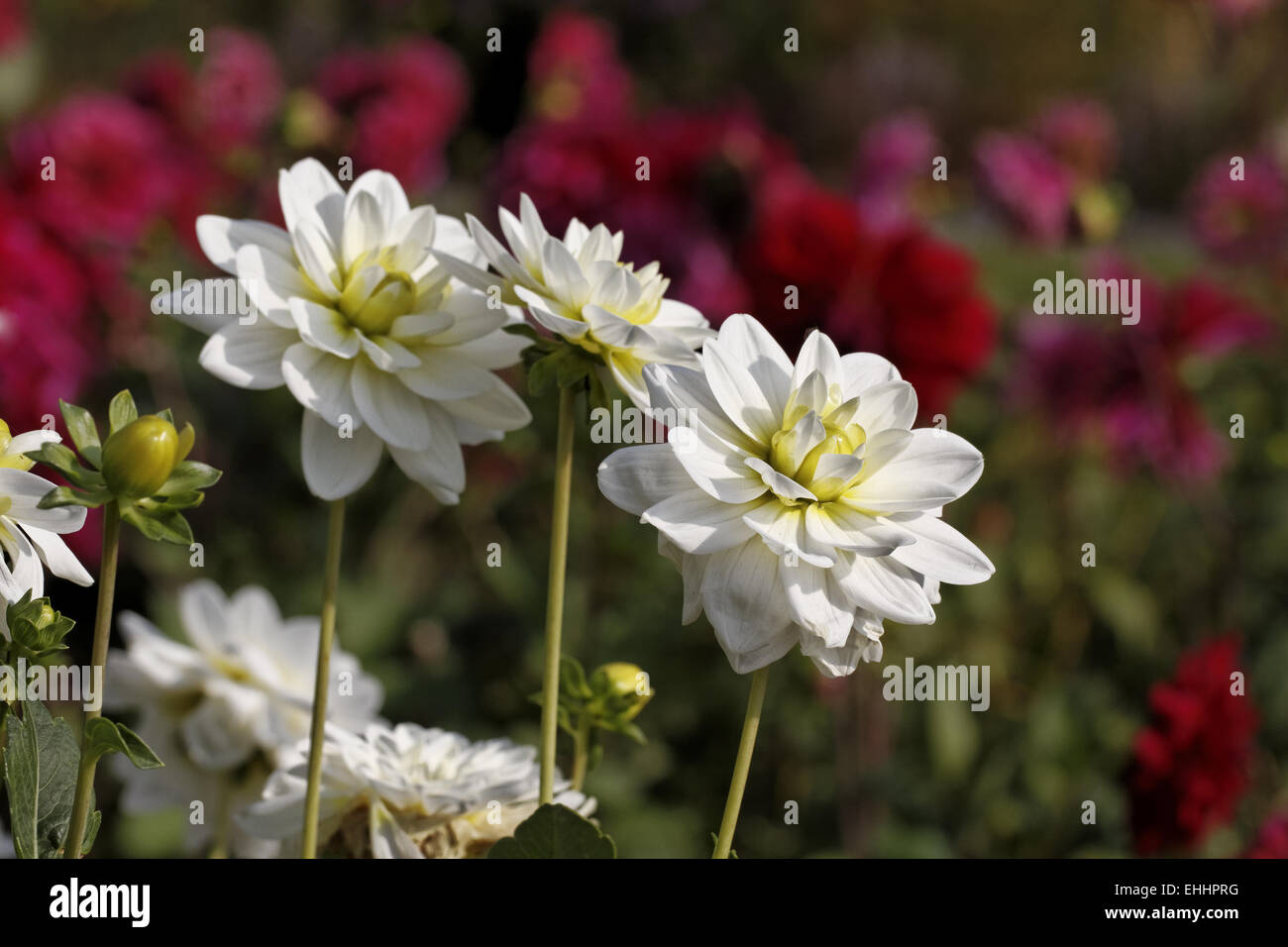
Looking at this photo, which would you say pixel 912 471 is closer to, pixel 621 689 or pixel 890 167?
pixel 621 689

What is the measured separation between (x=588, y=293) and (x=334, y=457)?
86mm

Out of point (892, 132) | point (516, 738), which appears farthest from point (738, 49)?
point (516, 738)

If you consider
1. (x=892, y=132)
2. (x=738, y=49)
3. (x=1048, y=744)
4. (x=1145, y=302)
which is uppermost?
(x=738, y=49)

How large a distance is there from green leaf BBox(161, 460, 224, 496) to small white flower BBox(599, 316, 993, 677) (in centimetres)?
10

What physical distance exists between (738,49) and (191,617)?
8.74ft

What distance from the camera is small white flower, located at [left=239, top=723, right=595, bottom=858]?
1.26 feet

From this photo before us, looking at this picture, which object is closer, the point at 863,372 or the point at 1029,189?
the point at 863,372

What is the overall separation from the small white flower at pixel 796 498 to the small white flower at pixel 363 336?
0.07 m

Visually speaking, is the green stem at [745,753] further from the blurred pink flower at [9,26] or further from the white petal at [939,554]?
the blurred pink flower at [9,26]

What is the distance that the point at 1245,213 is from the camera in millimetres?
1356

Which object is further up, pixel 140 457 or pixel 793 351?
pixel 793 351

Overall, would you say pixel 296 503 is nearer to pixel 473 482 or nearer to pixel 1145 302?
pixel 473 482

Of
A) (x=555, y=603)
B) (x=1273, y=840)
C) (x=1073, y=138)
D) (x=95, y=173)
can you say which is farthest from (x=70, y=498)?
(x=1073, y=138)

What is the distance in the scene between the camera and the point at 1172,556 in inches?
51.8
